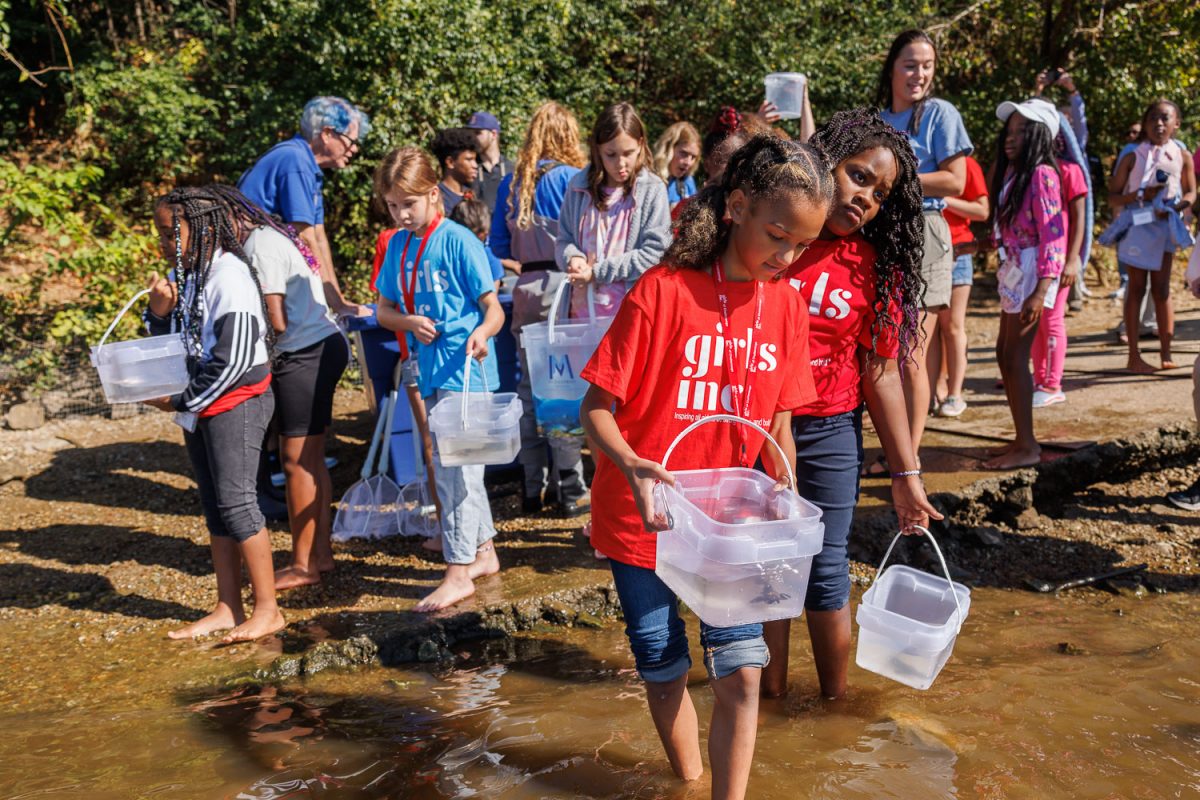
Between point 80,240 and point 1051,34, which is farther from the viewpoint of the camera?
point 1051,34

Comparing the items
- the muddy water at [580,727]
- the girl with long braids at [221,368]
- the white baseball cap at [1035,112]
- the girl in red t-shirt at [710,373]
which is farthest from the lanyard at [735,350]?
the white baseball cap at [1035,112]

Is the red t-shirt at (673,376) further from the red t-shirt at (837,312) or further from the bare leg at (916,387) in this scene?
the bare leg at (916,387)

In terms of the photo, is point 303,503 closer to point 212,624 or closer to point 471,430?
point 212,624

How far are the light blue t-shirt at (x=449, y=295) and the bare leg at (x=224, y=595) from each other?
43.7 inches

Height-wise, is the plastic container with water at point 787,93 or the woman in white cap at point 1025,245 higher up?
the plastic container with water at point 787,93

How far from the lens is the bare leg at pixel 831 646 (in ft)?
11.4

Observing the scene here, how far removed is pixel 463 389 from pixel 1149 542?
11.1 ft

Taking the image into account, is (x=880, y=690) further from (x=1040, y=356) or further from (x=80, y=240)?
(x=80, y=240)

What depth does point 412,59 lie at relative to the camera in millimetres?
9688

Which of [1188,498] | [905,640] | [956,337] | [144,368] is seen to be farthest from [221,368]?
[1188,498]

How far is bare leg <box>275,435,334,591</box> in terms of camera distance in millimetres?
5014

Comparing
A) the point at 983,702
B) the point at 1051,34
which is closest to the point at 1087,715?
the point at 983,702

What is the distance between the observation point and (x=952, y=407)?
689cm

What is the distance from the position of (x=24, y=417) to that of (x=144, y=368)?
444 centimetres
